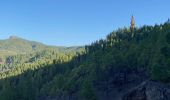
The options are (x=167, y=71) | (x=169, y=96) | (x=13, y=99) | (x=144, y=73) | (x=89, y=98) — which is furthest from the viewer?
(x=144, y=73)

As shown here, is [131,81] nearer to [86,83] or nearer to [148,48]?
[148,48]

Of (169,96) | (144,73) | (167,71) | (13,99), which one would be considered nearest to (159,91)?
(169,96)

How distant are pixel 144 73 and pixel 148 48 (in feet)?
48.5

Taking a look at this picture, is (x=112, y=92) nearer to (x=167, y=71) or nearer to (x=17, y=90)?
(x=17, y=90)

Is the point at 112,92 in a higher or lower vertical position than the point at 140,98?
lower

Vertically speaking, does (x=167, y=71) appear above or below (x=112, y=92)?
above

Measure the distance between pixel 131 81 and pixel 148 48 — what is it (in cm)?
1880

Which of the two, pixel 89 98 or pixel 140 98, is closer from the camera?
pixel 140 98

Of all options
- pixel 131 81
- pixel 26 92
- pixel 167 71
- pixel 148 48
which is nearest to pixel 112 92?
pixel 131 81

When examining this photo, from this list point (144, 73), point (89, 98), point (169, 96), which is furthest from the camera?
point (144, 73)

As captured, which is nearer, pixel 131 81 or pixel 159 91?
pixel 159 91

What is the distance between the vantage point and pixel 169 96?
4278 centimetres

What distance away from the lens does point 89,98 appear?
347 feet

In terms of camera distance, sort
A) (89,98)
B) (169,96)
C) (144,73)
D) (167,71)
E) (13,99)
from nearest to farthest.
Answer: (169,96) < (167,71) < (89,98) < (13,99) < (144,73)
